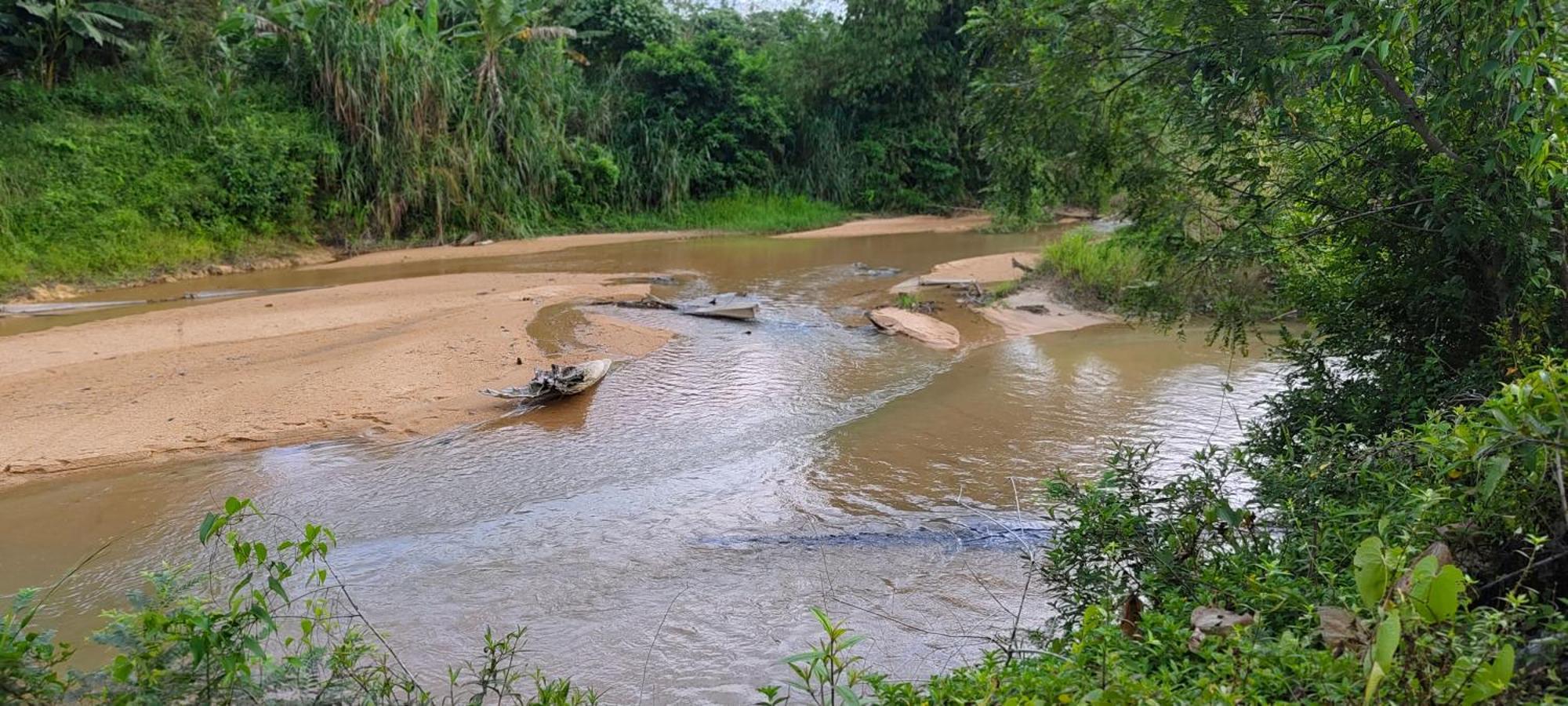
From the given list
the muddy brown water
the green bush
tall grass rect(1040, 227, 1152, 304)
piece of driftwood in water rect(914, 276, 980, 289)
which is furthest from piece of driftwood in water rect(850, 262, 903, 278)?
the green bush

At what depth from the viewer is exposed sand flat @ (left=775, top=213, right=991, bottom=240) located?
60.6 feet

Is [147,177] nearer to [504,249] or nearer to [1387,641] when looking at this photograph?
[504,249]

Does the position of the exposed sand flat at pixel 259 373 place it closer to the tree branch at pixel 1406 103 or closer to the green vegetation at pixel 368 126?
the green vegetation at pixel 368 126

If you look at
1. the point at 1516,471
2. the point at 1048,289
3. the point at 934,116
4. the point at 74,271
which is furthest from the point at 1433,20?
the point at 934,116

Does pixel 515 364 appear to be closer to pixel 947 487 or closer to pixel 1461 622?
pixel 947 487

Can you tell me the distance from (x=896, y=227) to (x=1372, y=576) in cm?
1830

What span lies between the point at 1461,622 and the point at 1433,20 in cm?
204

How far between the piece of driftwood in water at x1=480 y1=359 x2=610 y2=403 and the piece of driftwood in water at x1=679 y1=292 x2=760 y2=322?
119 inches

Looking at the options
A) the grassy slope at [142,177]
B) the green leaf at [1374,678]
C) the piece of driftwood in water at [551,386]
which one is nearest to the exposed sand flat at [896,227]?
the grassy slope at [142,177]

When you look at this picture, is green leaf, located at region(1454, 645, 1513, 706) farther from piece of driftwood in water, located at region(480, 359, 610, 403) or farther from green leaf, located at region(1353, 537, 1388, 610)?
piece of driftwood in water, located at region(480, 359, 610, 403)

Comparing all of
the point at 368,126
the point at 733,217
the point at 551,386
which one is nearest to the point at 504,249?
the point at 368,126

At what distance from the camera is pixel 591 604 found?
Result: 3.98 m

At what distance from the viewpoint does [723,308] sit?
10.3 metres

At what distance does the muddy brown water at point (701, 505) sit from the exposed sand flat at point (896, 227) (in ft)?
32.5
